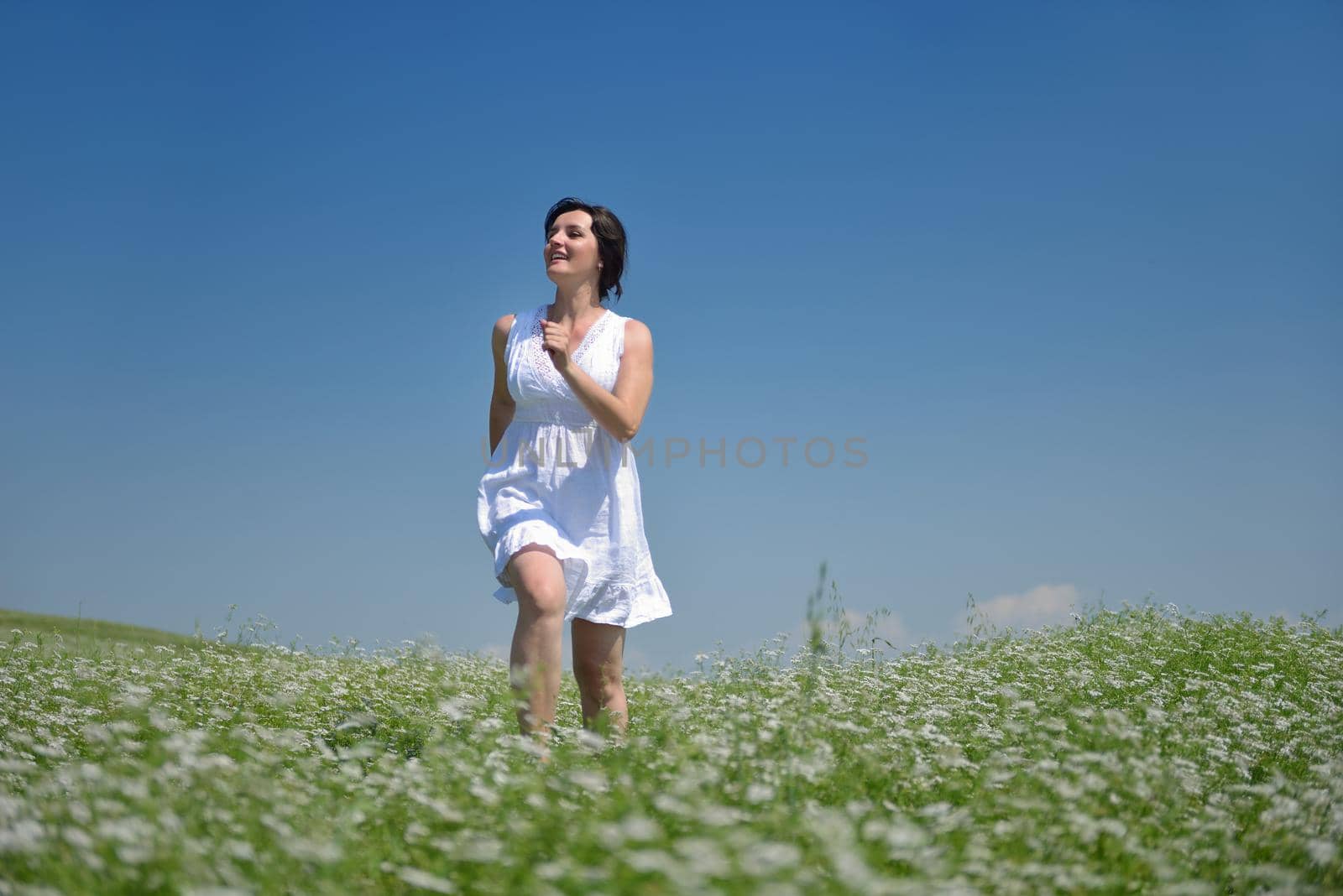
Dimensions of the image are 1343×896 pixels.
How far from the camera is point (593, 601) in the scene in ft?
16.0

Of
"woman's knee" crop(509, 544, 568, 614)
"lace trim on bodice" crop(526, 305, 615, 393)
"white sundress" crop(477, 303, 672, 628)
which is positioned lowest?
"woman's knee" crop(509, 544, 568, 614)

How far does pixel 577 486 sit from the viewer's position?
4.95 m

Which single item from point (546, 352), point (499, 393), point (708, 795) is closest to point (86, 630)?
point (499, 393)

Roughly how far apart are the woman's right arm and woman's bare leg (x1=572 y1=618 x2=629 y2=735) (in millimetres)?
1150

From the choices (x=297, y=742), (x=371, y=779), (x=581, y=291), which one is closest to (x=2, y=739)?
(x=297, y=742)

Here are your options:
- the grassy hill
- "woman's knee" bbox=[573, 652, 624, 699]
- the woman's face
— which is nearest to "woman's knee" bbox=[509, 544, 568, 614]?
"woman's knee" bbox=[573, 652, 624, 699]

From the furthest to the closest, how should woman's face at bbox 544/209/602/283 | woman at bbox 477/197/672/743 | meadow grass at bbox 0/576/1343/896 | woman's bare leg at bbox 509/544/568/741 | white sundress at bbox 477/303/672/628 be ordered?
woman's face at bbox 544/209/602/283, white sundress at bbox 477/303/672/628, woman at bbox 477/197/672/743, woman's bare leg at bbox 509/544/568/741, meadow grass at bbox 0/576/1343/896

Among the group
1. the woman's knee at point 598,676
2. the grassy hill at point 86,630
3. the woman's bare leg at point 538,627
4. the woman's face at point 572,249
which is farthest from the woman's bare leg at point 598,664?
the grassy hill at point 86,630

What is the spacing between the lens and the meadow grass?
8.85ft

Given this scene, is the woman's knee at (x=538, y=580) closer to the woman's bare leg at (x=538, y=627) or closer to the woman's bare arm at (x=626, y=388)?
the woman's bare leg at (x=538, y=627)

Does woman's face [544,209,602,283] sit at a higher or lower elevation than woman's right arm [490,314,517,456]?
higher

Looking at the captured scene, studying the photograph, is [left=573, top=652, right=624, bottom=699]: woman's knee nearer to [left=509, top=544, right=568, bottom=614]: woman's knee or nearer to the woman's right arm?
[left=509, top=544, right=568, bottom=614]: woman's knee

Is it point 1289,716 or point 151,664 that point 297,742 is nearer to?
point 151,664

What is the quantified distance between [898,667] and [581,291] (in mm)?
4104
